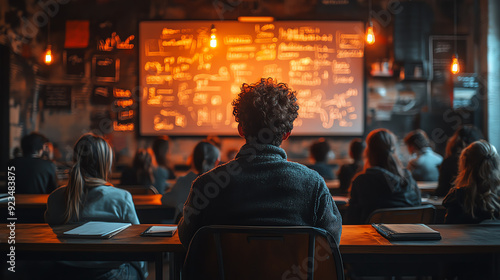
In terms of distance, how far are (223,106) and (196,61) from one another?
689 millimetres

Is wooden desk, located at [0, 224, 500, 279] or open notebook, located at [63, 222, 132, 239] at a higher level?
open notebook, located at [63, 222, 132, 239]

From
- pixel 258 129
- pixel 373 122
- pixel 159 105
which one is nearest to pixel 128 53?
pixel 159 105

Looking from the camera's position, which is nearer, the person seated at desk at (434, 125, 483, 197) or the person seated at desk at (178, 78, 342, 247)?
the person seated at desk at (178, 78, 342, 247)

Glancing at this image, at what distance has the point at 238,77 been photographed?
565 cm

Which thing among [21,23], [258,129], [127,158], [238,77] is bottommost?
[127,158]

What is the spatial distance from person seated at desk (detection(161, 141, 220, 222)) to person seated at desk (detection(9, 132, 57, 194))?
4.38 feet

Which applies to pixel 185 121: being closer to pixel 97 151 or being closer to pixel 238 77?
pixel 238 77

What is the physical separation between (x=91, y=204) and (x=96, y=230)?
301mm

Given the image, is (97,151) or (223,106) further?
(223,106)

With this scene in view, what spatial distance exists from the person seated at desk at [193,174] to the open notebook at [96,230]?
94 centimetres

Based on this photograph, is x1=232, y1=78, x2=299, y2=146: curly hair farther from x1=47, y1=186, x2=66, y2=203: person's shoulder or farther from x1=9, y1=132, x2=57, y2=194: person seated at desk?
x1=9, y1=132, x2=57, y2=194: person seated at desk

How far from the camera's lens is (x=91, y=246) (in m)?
1.66

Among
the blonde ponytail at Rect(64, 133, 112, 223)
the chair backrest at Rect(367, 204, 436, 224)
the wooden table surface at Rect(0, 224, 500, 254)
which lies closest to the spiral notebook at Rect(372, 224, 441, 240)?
the wooden table surface at Rect(0, 224, 500, 254)

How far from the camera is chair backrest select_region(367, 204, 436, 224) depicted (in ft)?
7.52
